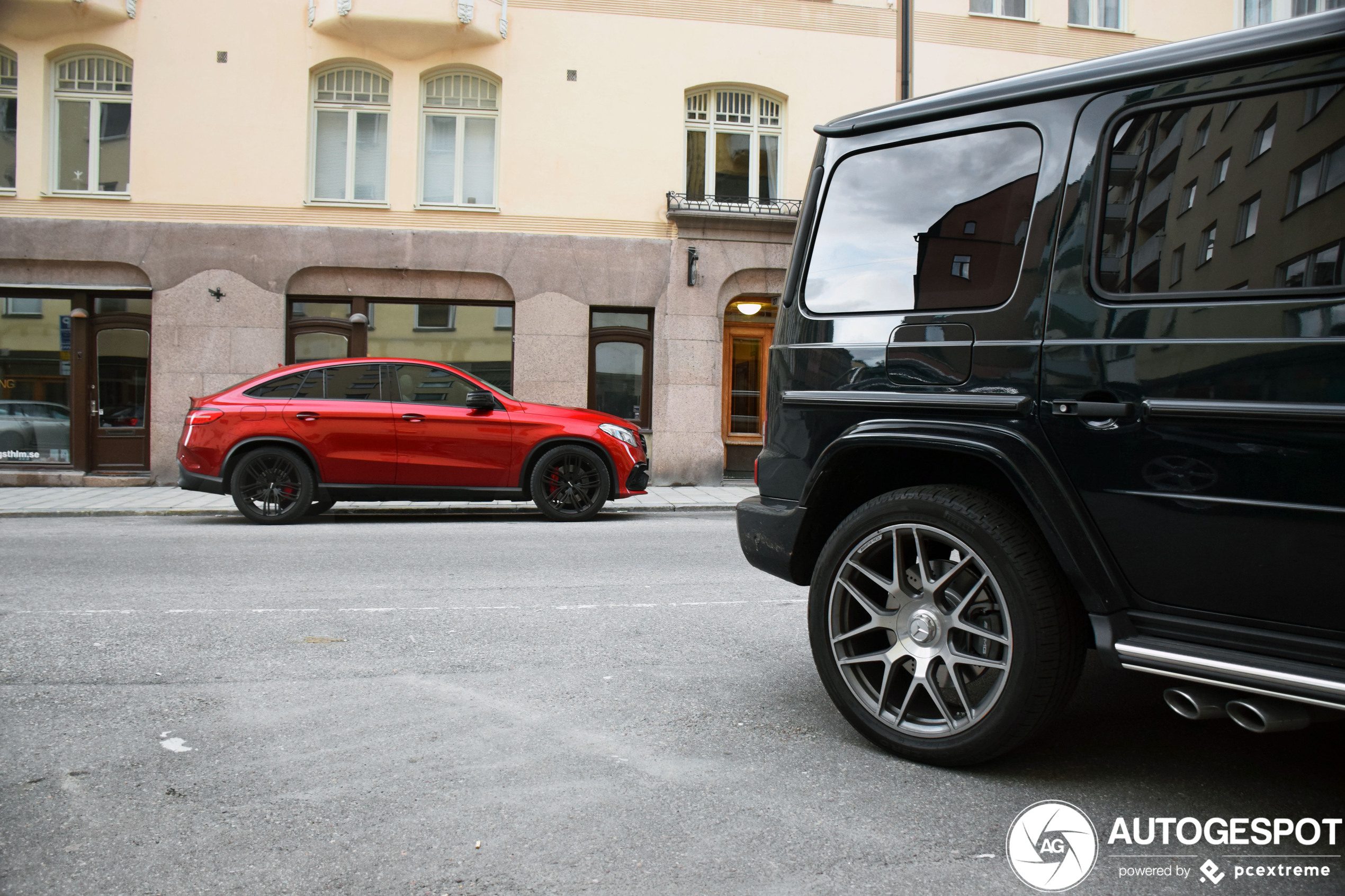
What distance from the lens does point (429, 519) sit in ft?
36.9

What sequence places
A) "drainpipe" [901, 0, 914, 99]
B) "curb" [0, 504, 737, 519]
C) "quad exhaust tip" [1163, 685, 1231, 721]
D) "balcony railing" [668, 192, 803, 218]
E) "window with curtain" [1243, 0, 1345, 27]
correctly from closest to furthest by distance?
"quad exhaust tip" [1163, 685, 1231, 721] < "curb" [0, 504, 737, 519] < "drainpipe" [901, 0, 914, 99] < "balcony railing" [668, 192, 803, 218] < "window with curtain" [1243, 0, 1345, 27]

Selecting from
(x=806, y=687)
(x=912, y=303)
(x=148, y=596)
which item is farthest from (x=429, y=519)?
(x=912, y=303)

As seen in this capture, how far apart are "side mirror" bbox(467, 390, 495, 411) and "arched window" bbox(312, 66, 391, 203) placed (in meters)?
7.19

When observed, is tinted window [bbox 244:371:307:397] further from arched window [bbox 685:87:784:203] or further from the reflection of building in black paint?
the reflection of building in black paint

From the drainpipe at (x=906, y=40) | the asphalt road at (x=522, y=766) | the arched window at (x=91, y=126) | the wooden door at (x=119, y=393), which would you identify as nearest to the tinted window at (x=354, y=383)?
the asphalt road at (x=522, y=766)

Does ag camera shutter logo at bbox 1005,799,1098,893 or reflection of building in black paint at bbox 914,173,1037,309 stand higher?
reflection of building in black paint at bbox 914,173,1037,309

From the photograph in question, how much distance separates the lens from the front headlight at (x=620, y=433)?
11094mm

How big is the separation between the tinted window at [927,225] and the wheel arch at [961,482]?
445 mm

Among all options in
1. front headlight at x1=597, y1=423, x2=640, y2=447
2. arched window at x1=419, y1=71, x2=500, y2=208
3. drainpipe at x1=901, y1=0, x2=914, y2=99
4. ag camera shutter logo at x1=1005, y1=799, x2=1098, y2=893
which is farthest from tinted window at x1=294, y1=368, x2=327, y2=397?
ag camera shutter logo at x1=1005, y1=799, x2=1098, y2=893

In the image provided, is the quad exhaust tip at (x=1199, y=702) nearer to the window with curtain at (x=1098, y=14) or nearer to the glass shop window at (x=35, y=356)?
the glass shop window at (x=35, y=356)

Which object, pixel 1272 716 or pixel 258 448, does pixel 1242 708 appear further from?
pixel 258 448

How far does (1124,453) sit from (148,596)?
221 inches

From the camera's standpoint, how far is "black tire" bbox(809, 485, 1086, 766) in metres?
2.92


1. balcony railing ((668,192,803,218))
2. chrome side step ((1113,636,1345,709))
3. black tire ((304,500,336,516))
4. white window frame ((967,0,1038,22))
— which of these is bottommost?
black tire ((304,500,336,516))
